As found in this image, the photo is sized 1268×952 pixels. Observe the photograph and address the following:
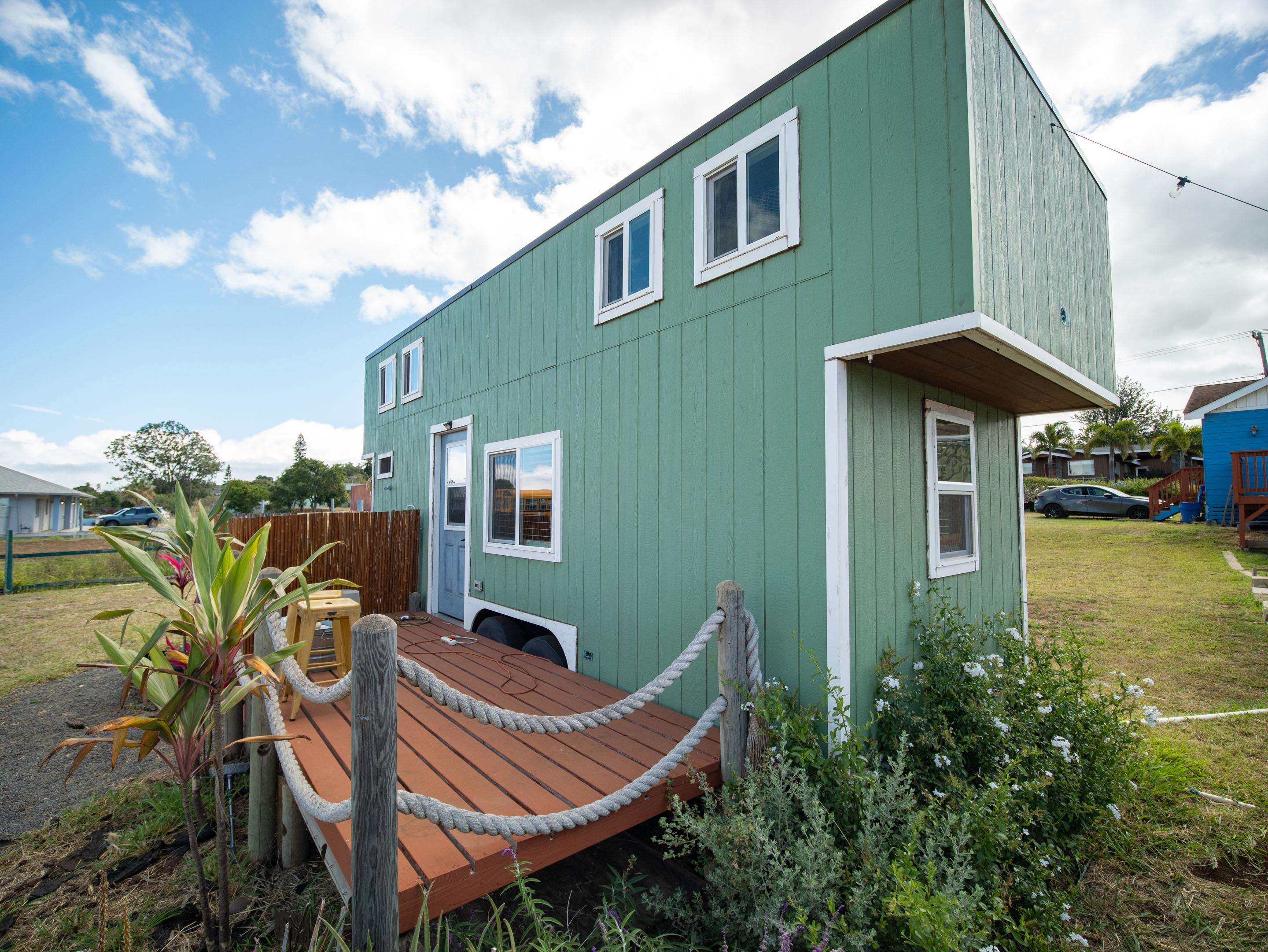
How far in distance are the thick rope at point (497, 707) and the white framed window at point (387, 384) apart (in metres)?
6.45

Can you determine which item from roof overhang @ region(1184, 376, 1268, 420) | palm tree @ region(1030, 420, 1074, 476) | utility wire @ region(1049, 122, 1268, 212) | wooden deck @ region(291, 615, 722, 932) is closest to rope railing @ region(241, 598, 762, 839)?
wooden deck @ region(291, 615, 722, 932)

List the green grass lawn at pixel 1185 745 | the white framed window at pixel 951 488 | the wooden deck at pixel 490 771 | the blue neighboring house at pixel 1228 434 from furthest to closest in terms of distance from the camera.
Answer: the blue neighboring house at pixel 1228 434
the white framed window at pixel 951 488
the green grass lawn at pixel 1185 745
the wooden deck at pixel 490 771

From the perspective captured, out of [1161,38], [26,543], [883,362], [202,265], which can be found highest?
[202,265]

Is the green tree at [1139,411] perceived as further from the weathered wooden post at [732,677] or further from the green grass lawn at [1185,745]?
the weathered wooden post at [732,677]

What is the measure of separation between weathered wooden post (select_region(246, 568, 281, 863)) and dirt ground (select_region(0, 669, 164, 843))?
2.28ft

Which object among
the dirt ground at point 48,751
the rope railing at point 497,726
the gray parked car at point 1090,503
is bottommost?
the dirt ground at point 48,751

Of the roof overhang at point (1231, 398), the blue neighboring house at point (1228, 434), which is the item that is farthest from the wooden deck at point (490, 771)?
the roof overhang at point (1231, 398)

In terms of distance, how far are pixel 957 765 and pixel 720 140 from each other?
4100 millimetres

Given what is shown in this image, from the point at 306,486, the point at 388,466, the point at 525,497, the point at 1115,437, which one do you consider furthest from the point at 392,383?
the point at 306,486

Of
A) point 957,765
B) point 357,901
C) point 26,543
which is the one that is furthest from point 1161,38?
point 26,543

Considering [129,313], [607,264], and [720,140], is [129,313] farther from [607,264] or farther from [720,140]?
[720,140]

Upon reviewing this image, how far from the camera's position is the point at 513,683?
411 cm

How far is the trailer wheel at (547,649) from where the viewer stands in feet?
15.8

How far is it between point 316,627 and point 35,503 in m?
44.6
